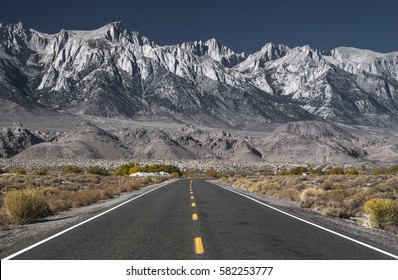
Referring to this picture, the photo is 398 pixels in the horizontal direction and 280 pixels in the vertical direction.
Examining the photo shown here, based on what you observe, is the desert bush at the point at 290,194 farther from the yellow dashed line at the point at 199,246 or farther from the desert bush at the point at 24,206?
the yellow dashed line at the point at 199,246

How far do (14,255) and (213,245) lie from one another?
4.12 metres

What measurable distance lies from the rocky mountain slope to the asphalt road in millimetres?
143304

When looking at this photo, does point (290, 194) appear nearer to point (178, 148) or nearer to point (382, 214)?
point (382, 214)

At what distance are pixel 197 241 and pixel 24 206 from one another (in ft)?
27.2

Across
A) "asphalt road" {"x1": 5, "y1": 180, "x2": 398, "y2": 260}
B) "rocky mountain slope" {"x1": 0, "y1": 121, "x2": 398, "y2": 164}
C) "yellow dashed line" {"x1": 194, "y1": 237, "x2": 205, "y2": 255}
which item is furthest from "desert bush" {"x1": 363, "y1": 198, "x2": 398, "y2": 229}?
"rocky mountain slope" {"x1": 0, "y1": 121, "x2": 398, "y2": 164}

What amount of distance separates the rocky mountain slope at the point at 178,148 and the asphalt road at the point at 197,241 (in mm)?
143304

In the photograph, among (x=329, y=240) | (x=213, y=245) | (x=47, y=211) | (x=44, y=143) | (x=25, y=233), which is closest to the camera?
(x=213, y=245)

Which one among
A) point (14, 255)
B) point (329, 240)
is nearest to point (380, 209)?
point (329, 240)

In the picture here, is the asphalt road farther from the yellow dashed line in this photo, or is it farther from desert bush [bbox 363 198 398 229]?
desert bush [bbox 363 198 398 229]

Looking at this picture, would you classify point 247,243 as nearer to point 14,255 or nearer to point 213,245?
point 213,245

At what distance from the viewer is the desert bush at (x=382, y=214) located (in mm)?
15500

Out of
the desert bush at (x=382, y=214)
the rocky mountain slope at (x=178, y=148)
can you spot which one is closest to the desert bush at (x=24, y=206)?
the desert bush at (x=382, y=214)

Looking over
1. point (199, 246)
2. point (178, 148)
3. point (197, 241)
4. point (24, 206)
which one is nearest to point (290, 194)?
point (24, 206)
